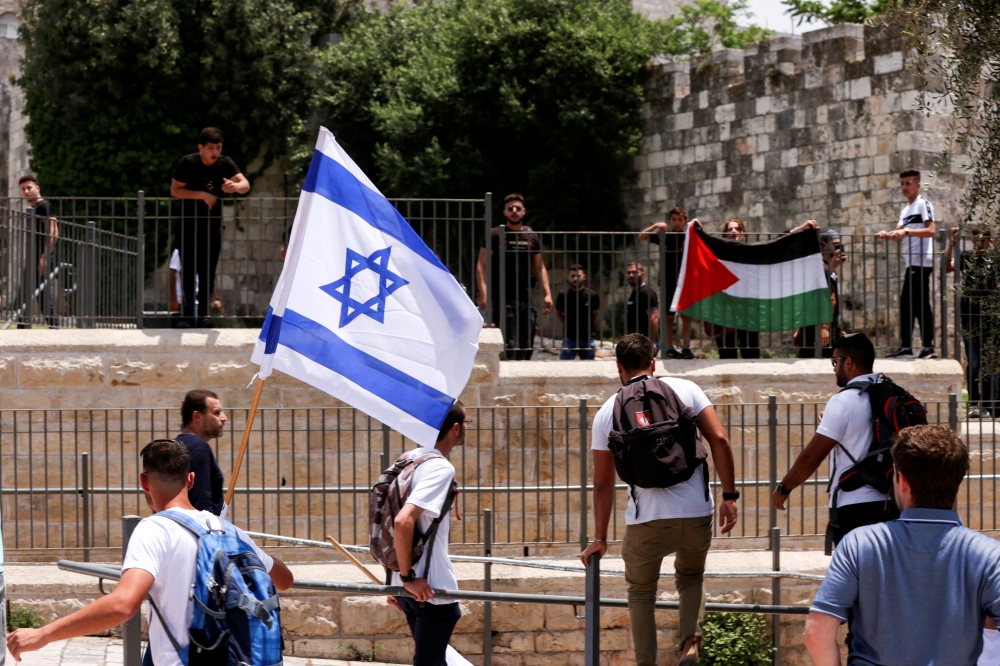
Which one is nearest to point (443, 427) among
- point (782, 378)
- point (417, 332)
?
point (417, 332)

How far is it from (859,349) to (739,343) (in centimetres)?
542

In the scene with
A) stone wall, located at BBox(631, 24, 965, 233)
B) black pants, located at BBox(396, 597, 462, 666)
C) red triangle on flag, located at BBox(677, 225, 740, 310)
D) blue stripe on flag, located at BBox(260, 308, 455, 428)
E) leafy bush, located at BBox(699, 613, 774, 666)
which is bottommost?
leafy bush, located at BBox(699, 613, 774, 666)

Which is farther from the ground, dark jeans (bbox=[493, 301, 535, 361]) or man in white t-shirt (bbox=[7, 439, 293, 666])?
dark jeans (bbox=[493, 301, 535, 361])

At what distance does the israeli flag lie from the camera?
569 cm

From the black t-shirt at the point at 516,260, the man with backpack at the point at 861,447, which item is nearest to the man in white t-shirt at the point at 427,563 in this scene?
the man with backpack at the point at 861,447

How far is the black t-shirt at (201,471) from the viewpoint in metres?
5.64

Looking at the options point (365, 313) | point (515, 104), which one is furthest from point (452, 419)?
point (515, 104)

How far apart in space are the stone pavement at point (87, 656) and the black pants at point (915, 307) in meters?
5.89

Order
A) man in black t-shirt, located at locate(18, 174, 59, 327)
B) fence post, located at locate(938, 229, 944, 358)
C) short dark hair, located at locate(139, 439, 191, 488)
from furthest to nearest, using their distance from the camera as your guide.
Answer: fence post, located at locate(938, 229, 944, 358), man in black t-shirt, located at locate(18, 174, 59, 327), short dark hair, located at locate(139, 439, 191, 488)

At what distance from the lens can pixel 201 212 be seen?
10664 millimetres

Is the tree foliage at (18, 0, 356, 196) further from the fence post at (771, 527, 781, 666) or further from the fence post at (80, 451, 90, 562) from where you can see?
the fence post at (771, 527, 781, 666)

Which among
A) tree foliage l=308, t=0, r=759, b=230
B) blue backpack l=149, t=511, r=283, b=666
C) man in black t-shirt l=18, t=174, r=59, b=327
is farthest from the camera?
tree foliage l=308, t=0, r=759, b=230

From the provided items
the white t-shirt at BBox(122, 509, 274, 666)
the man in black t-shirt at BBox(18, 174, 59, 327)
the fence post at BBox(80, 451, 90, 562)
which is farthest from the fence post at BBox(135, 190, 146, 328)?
the white t-shirt at BBox(122, 509, 274, 666)

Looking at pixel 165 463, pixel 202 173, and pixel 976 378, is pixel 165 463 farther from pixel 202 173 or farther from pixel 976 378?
pixel 976 378
